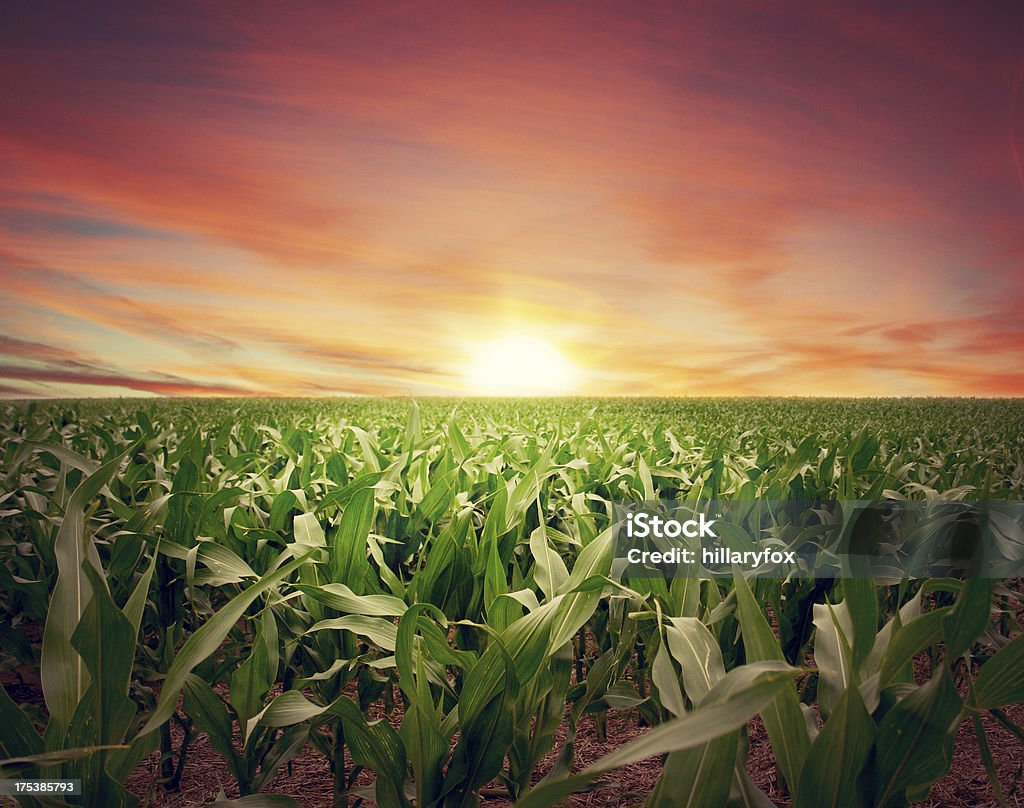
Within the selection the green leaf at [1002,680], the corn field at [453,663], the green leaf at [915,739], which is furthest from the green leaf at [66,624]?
the green leaf at [1002,680]

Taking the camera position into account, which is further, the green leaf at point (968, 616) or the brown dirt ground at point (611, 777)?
the brown dirt ground at point (611, 777)

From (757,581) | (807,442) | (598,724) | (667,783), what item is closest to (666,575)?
(757,581)

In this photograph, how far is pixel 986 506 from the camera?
776mm

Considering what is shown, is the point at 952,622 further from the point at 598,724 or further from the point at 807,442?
the point at 807,442

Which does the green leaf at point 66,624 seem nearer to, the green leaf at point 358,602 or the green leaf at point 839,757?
the green leaf at point 358,602

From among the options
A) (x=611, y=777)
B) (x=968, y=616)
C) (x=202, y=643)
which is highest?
(x=968, y=616)

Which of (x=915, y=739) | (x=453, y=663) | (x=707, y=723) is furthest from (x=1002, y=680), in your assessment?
(x=453, y=663)

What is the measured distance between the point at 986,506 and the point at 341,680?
144 cm

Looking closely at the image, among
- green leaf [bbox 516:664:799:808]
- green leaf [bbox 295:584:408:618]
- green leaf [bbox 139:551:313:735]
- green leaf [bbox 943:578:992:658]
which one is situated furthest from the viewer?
green leaf [bbox 295:584:408:618]

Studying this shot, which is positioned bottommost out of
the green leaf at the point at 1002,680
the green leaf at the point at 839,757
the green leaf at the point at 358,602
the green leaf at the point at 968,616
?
the green leaf at the point at 839,757

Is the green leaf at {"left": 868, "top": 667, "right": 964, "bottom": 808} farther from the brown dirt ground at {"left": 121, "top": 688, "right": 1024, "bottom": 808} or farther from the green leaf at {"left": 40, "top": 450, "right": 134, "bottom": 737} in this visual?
the green leaf at {"left": 40, "top": 450, "right": 134, "bottom": 737}

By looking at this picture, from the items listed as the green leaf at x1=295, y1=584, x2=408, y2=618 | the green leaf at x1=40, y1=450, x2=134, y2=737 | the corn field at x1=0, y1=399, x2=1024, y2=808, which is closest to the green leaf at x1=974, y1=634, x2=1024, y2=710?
the corn field at x1=0, y1=399, x2=1024, y2=808

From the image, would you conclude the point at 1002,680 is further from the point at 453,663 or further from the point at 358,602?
A: the point at 358,602

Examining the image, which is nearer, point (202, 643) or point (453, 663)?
point (202, 643)
